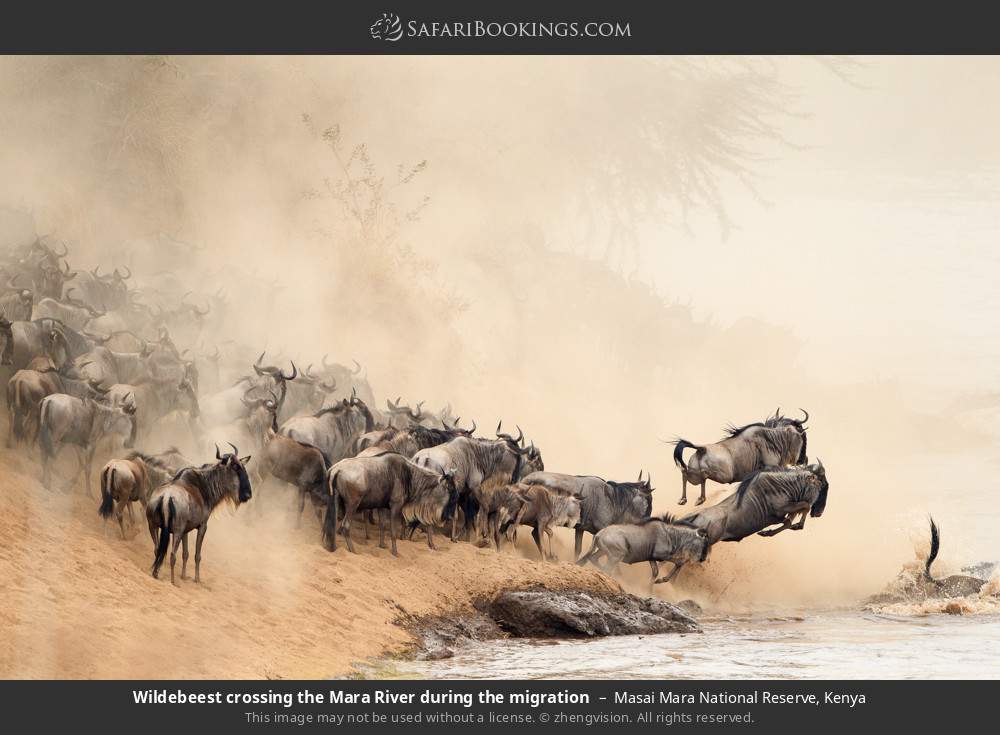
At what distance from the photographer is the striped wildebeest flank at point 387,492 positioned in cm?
1938

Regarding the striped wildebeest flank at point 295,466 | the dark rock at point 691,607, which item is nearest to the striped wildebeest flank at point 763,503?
the dark rock at point 691,607

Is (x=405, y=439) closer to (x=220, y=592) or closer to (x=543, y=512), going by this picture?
(x=543, y=512)

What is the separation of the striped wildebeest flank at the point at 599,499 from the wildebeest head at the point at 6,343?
8.13 m

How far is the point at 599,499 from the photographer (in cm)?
2292

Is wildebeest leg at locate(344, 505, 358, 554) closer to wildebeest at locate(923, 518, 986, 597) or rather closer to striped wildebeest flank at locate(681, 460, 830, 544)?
striped wildebeest flank at locate(681, 460, 830, 544)

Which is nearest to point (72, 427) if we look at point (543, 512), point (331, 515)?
point (331, 515)

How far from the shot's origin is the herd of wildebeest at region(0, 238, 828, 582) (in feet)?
59.3

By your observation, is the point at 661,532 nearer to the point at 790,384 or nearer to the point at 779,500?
the point at 779,500

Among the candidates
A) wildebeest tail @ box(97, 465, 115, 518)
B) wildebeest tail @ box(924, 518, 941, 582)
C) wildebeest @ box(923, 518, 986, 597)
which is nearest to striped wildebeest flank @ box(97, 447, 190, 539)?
wildebeest tail @ box(97, 465, 115, 518)

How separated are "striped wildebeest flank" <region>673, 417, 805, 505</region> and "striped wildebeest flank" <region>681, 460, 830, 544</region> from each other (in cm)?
79

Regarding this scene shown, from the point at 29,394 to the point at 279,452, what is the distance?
3593 mm

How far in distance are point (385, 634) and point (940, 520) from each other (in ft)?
94.2

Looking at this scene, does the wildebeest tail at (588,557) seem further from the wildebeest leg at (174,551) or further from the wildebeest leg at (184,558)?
the wildebeest leg at (174,551)

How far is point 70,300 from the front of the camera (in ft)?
77.0
